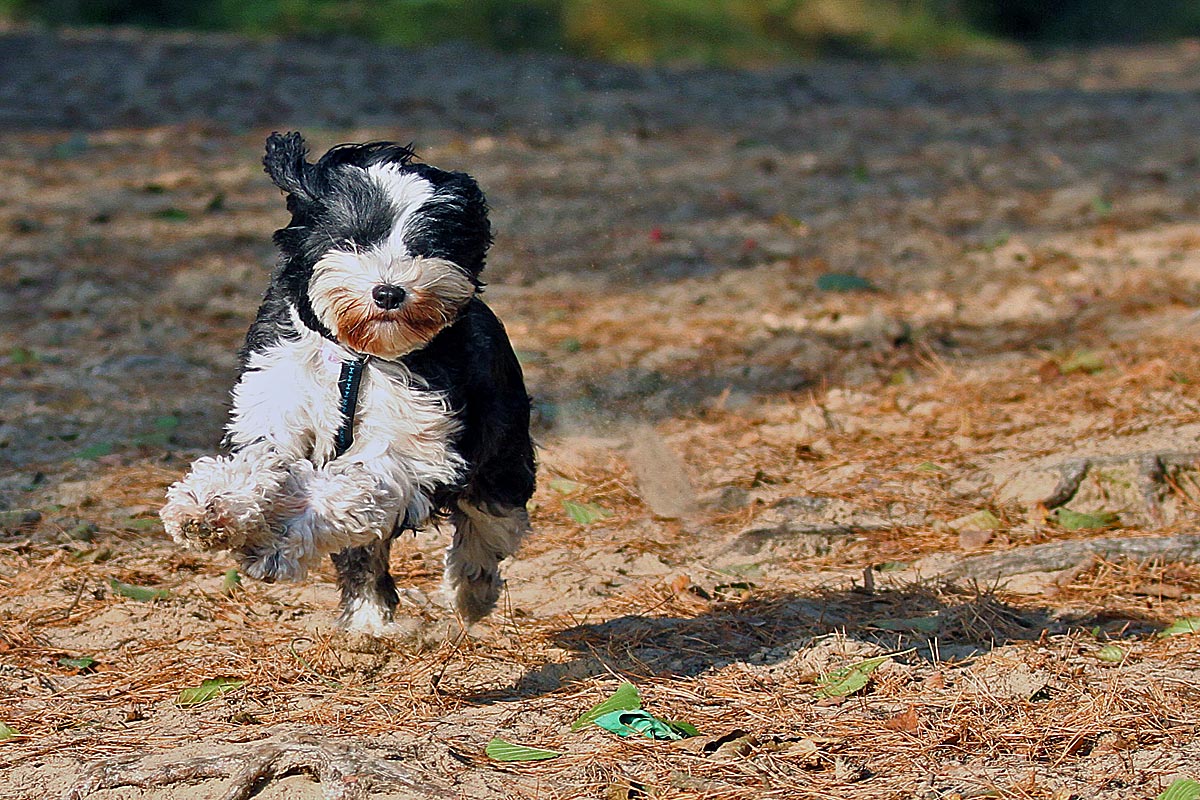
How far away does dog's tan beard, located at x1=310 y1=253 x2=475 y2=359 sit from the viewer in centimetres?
361

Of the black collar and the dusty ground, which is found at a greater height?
the black collar

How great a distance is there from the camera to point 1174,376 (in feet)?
22.2

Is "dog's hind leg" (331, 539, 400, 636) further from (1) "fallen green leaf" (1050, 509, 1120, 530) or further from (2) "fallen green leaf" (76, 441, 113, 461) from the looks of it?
(1) "fallen green leaf" (1050, 509, 1120, 530)

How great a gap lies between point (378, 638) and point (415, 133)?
8.15m

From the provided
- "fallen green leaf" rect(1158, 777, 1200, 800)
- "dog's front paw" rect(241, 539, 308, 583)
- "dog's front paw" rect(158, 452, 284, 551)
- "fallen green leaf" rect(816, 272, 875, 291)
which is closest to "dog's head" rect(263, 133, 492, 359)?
"dog's front paw" rect(158, 452, 284, 551)

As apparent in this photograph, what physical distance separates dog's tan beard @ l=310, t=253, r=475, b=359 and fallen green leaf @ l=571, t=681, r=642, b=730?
109cm

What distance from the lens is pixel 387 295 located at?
3.58 meters

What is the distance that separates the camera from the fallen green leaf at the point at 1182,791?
3367 mm

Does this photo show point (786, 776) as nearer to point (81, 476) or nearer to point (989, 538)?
point (989, 538)

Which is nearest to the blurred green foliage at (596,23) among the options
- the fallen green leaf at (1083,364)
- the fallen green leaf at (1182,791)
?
the fallen green leaf at (1083,364)

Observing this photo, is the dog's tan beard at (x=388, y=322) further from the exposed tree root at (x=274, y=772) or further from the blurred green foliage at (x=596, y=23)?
the blurred green foliage at (x=596, y=23)

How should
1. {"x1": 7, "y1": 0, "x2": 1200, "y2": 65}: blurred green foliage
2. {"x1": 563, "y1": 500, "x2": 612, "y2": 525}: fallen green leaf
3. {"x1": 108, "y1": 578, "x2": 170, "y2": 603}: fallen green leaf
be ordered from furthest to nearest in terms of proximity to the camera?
1. {"x1": 7, "y1": 0, "x2": 1200, "y2": 65}: blurred green foliage
2. {"x1": 563, "y1": 500, "x2": 612, "y2": 525}: fallen green leaf
3. {"x1": 108, "y1": 578, "x2": 170, "y2": 603}: fallen green leaf

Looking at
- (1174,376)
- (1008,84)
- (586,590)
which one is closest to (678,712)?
(586,590)

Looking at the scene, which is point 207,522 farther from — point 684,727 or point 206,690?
point 684,727
